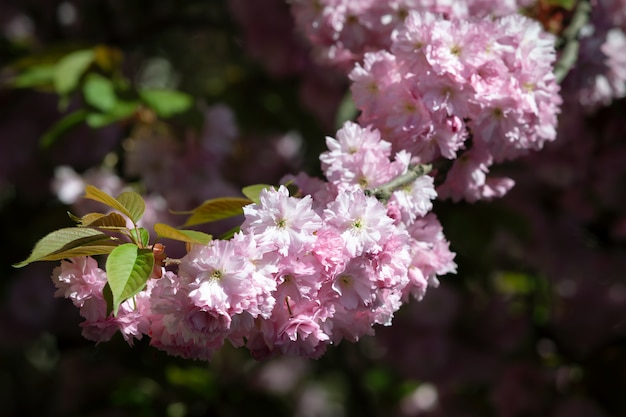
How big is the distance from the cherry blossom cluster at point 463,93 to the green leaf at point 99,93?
2.21ft

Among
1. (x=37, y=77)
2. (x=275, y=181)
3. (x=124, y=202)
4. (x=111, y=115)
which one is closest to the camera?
(x=124, y=202)

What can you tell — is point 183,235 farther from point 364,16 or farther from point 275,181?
point 275,181

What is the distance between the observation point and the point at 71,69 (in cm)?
161

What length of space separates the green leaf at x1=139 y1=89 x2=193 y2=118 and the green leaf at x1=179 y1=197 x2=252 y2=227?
64 cm

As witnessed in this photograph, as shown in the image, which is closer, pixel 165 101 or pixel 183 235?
pixel 183 235

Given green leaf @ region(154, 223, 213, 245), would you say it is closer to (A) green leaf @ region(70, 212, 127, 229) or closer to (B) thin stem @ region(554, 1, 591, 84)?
(A) green leaf @ region(70, 212, 127, 229)

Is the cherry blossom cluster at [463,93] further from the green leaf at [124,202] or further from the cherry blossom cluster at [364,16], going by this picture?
the green leaf at [124,202]

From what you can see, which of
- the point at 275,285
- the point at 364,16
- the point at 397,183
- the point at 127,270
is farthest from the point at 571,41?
the point at 127,270

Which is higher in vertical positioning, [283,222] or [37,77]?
[283,222]

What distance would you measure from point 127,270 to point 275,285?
15 cm

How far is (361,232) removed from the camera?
34.1 inches

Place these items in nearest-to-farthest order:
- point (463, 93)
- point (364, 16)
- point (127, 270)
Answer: point (127, 270)
point (463, 93)
point (364, 16)

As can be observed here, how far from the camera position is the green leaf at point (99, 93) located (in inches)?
62.0

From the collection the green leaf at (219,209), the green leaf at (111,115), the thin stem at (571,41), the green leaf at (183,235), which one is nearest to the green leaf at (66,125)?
the green leaf at (111,115)
